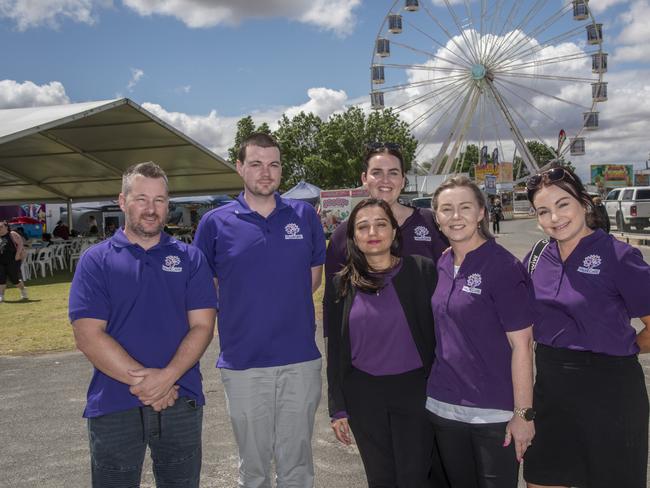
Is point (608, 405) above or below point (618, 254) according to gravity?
below

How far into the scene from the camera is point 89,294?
2.53 metres

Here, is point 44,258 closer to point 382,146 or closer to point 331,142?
point 382,146

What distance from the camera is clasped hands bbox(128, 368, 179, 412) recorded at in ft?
8.27

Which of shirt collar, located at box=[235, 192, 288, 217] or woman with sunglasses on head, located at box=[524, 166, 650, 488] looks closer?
woman with sunglasses on head, located at box=[524, 166, 650, 488]

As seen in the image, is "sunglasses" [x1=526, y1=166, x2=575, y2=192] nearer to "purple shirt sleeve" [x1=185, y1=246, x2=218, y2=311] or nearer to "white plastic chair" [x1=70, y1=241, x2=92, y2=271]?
"purple shirt sleeve" [x1=185, y1=246, x2=218, y2=311]

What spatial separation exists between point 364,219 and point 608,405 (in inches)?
55.5

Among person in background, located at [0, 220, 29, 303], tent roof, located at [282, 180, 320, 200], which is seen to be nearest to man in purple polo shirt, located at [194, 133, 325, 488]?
person in background, located at [0, 220, 29, 303]

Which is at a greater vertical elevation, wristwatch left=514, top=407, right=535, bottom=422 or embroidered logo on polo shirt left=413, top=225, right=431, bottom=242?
embroidered logo on polo shirt left=413, top=225, right=431, bottom=242

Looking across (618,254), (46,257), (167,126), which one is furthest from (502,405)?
(46,257)

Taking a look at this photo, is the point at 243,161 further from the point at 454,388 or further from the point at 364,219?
the point at 454,388

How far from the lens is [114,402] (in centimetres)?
256

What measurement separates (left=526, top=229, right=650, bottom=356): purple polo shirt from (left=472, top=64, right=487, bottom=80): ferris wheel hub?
143 ft

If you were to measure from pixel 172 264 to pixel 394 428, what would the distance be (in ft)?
4.27

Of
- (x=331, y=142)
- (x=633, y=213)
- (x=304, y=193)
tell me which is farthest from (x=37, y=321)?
(x=331, y=142)
